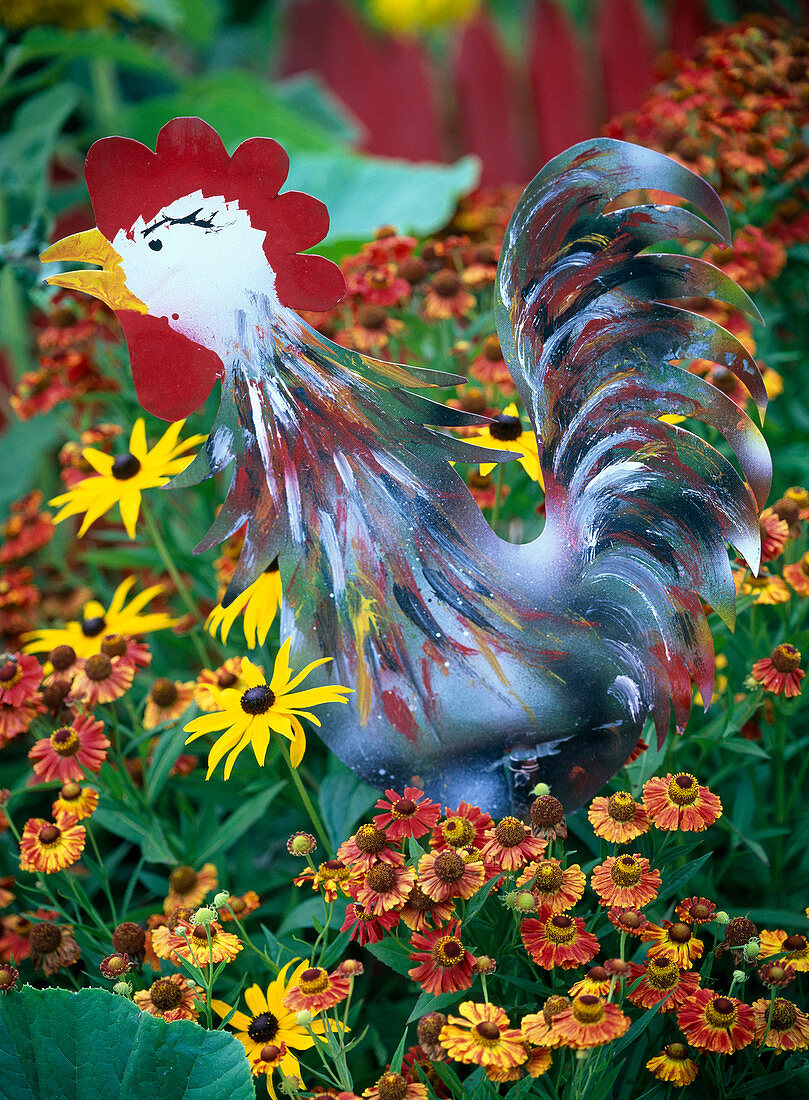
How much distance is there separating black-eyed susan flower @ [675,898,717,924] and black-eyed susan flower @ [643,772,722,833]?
32 mm

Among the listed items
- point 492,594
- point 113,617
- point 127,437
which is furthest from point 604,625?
point 127,437

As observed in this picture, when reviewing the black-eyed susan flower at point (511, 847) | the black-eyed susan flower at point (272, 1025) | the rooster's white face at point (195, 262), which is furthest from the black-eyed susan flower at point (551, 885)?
Result: the rooster's white face at point (195, 262)

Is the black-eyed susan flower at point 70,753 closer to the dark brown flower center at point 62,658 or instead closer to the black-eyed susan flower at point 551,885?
the dark brown flower center at point 62,658

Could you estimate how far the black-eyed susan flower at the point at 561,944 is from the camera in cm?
37

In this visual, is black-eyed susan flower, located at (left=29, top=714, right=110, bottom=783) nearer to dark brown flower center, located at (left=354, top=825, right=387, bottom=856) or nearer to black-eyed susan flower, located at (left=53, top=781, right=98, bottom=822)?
black-eyed susan flower, located at (left=53, top=781, right=98, bottom=822)

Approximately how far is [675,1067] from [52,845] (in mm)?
313

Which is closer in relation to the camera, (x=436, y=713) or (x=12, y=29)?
(x=436, y=713)

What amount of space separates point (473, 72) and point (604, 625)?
233 cm

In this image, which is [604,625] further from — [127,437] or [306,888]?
[127,437]

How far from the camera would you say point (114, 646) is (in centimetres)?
54

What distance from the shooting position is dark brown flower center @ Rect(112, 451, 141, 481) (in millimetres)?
547

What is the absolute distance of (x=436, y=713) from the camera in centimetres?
49

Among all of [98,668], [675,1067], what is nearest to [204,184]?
[98,668]

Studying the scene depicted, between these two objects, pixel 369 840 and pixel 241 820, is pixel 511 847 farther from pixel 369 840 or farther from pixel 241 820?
pixel 241 820
